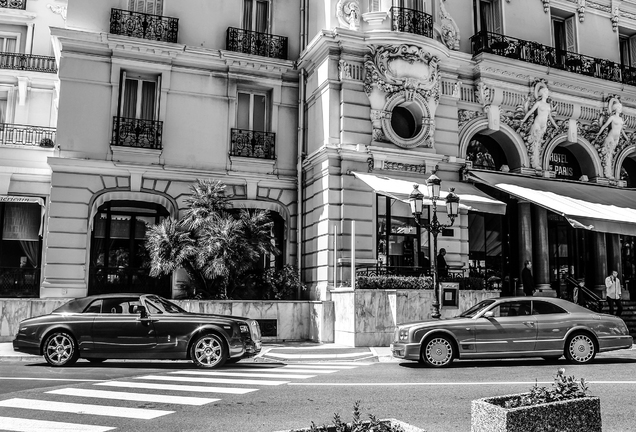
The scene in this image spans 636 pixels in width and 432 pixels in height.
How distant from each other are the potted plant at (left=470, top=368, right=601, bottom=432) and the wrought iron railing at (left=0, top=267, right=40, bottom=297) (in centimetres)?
1795

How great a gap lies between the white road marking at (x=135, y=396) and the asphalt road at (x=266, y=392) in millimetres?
15

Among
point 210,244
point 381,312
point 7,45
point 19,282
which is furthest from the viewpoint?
point 7,45

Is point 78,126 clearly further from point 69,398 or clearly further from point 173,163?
point 69,398

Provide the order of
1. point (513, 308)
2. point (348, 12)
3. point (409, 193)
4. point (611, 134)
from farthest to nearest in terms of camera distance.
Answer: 1. point (611, 134)
2. point (348, 12)
3. point (409, 193)
4. point (513, 308)

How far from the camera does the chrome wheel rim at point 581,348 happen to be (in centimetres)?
1288

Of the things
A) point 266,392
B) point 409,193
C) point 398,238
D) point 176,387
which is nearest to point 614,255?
point 398,238

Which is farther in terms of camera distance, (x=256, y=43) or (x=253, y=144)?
(x=256, y=43)

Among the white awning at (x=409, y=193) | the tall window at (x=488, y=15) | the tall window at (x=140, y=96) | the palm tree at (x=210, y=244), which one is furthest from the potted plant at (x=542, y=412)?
the tall window at (x=488, y=15)

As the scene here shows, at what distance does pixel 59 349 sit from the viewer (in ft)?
41.3

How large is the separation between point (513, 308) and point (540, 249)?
10564mm

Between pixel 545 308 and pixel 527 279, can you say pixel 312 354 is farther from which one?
pixel 527 279

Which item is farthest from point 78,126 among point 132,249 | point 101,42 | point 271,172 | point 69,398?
point 69,398

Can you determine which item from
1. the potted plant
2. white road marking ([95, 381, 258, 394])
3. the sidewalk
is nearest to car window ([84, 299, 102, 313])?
the sidewalk

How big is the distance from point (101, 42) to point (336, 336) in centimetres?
1267
